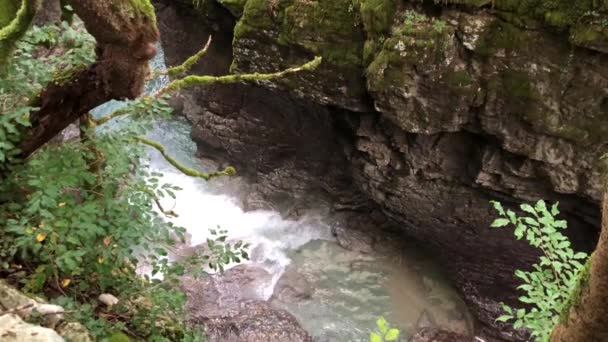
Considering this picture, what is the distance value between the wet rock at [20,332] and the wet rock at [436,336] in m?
6.96

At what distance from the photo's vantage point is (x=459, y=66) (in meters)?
6.63

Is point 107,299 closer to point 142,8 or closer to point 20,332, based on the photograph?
point 20,332

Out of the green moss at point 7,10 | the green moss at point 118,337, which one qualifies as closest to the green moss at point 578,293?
the green moss at point 118,337

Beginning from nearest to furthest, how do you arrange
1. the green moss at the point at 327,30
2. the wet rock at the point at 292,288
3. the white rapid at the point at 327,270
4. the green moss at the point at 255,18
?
the green moss at the point at 327,30 < the green moss at the point at 255,18 < the white rapid at the point at 327,270 < the wet rock at the point at 292,288

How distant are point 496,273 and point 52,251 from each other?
7916mm

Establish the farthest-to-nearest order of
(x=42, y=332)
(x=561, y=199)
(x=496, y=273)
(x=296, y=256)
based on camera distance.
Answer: (x=296, y=256) → (x=496, y=273) → (x=561, y=199) → (x=42, y=332)

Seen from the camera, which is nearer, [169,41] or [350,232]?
[350,232]

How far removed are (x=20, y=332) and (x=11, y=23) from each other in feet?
5.87

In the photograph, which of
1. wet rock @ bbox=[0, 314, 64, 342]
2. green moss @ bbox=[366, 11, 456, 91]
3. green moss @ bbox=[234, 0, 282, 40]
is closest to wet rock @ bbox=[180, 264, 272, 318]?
green moss @ bbox=[234, 0, 282, 40]

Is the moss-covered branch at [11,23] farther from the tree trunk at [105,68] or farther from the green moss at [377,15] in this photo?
the green moss at [377,15]

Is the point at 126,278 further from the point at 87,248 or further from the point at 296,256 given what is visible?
the point at 296,256

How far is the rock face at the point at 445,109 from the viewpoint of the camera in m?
6.30

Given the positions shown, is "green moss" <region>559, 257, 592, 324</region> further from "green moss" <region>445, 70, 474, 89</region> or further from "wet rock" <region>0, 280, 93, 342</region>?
"green moss" <region>445, 70, 474, 89</region>

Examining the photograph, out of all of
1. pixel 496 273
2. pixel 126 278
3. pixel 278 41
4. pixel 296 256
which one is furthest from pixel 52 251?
pixel 496 273
